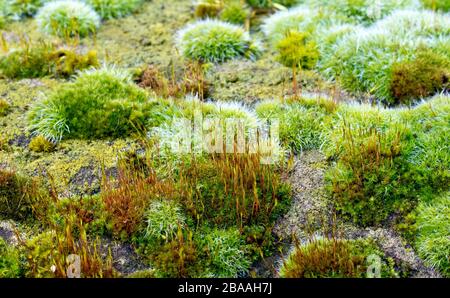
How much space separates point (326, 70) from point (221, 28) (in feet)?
6.36

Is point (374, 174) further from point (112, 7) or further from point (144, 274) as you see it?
point (112, 7)

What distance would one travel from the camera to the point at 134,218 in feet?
17.9

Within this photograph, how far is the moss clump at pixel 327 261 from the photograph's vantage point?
4.87m

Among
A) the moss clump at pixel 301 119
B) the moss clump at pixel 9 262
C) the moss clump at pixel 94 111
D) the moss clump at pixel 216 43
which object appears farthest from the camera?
the moss clump at pixel 216 43

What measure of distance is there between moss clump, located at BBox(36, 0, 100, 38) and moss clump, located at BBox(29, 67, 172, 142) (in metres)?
2.38

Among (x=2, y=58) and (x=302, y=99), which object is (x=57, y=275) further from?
(x=2, y=58)

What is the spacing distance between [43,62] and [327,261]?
18.8 feet

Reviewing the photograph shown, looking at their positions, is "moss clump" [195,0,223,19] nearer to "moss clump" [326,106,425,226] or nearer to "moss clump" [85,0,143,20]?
"moss clump" [85,0,143,20]

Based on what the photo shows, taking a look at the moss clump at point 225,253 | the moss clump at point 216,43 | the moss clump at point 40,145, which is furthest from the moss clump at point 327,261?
the moss clump at point 216,43

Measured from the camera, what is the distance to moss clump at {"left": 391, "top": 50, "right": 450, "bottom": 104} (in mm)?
7355

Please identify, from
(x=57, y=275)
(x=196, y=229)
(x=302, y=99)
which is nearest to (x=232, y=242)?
(x=196, y=229)

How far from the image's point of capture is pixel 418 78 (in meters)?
7.44

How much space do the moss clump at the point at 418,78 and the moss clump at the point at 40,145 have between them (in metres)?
4.84

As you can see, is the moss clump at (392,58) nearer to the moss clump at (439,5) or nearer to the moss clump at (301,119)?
the moss clump at (439,5)
